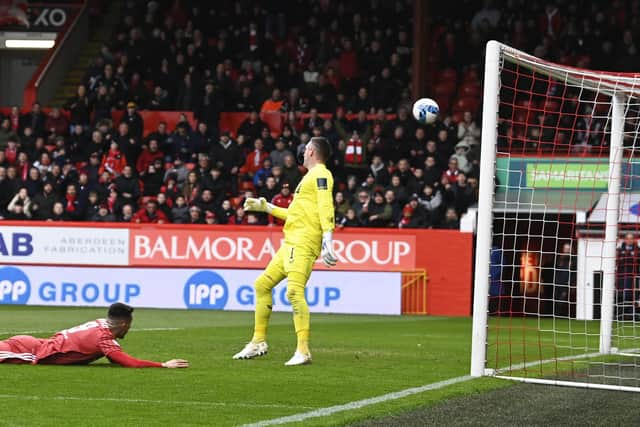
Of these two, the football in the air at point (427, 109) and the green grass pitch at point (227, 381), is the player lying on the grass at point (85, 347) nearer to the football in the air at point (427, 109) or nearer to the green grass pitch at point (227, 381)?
the green grass pitch at point (227, 381)

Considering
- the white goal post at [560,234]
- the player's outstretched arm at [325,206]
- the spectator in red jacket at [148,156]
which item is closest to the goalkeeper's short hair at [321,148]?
Answer: the player's outstretched arm at [325,206]

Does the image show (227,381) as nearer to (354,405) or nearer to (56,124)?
(354,405)

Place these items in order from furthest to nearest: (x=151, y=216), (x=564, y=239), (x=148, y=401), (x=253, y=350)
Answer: (x=151, y=216) → (x=564, y=239) → (x=253, y=350) → (x=148, y=401)

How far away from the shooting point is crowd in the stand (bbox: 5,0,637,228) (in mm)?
25641

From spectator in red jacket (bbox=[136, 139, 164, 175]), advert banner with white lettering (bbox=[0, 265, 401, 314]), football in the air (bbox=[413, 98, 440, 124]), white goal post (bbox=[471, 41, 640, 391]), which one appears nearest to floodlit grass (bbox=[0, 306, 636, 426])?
white goal post (bbox=[471, 41, 640, 391])

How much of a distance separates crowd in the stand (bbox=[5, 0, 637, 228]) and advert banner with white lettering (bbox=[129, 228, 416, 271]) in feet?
2.08

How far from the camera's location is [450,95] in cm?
2961

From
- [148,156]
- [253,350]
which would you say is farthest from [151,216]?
[253,350]

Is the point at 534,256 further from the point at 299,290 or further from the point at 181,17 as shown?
the point at 299,290

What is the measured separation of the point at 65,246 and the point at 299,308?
13.8 meters

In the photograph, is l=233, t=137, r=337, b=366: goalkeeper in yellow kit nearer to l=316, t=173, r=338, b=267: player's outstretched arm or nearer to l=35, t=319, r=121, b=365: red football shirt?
l=316, t=173, r=338, b=267: player's outstretched arm

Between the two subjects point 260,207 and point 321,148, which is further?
point 260,207

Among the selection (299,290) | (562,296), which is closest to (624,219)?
(562,296)

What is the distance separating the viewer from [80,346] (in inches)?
417
